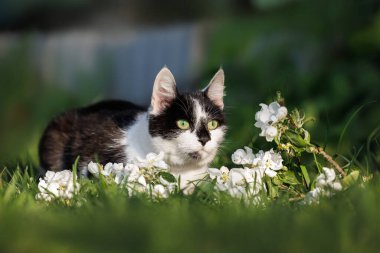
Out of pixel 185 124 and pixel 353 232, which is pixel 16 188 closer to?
pixel 185 124

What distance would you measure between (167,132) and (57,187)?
69 centimetres

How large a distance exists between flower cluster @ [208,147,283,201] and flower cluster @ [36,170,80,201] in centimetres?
65

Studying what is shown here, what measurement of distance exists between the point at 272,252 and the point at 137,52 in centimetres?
942

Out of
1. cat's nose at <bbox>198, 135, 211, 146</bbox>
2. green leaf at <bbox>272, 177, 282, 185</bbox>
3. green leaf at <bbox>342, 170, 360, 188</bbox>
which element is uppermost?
cat's nose at <bbox>198, 135, 211, 146</bbox>

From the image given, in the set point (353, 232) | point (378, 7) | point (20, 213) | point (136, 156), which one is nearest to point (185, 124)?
point (136, 156)

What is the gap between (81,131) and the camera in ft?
14.3

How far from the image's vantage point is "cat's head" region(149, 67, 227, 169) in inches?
141

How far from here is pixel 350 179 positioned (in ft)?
10.2

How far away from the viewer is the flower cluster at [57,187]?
3.18 metres

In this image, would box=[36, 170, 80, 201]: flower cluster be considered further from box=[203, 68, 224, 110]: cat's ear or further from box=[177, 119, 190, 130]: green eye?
box=[203, 68, 224, 110]: cat's ear

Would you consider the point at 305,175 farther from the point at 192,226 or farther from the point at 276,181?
the point at 192,226

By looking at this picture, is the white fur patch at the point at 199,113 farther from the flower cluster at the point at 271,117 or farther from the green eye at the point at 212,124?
the flower cluster at the point at 271,117

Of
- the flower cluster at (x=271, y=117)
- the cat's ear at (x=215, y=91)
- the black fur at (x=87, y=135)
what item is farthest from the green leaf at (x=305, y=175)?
the black fur at (x=87, y=135)

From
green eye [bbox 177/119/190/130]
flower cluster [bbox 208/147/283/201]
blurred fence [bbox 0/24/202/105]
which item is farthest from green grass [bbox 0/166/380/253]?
blurred fence [bbox 0/24/202/105]
